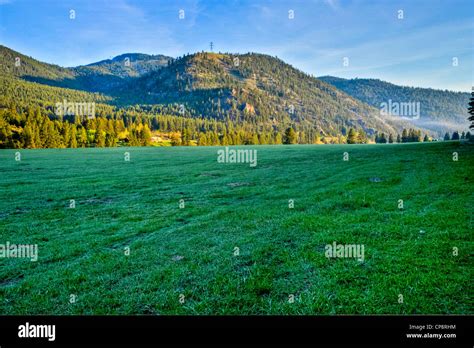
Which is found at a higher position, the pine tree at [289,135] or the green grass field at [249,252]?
the pine tree at [289,135]

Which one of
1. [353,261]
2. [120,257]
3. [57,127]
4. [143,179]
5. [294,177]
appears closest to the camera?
[353,261]

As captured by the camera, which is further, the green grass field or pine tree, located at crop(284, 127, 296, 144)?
pine tree, located at crop(284, 127, 296, 144)

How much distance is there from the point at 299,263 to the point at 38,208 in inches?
506

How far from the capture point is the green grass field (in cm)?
539

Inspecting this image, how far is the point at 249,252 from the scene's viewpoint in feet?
25.9

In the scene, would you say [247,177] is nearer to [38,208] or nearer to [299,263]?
[38,208]

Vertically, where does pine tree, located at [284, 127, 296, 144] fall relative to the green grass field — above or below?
above

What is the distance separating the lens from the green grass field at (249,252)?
17.7 feet

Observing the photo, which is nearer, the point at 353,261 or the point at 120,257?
the point at 353,261

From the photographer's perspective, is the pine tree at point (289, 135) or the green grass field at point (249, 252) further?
the pine tree at point (289, 135)

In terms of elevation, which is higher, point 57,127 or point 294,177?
point 57,127

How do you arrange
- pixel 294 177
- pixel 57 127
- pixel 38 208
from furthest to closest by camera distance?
pixel 57 127
pixel 294 177
pixel 38 208
